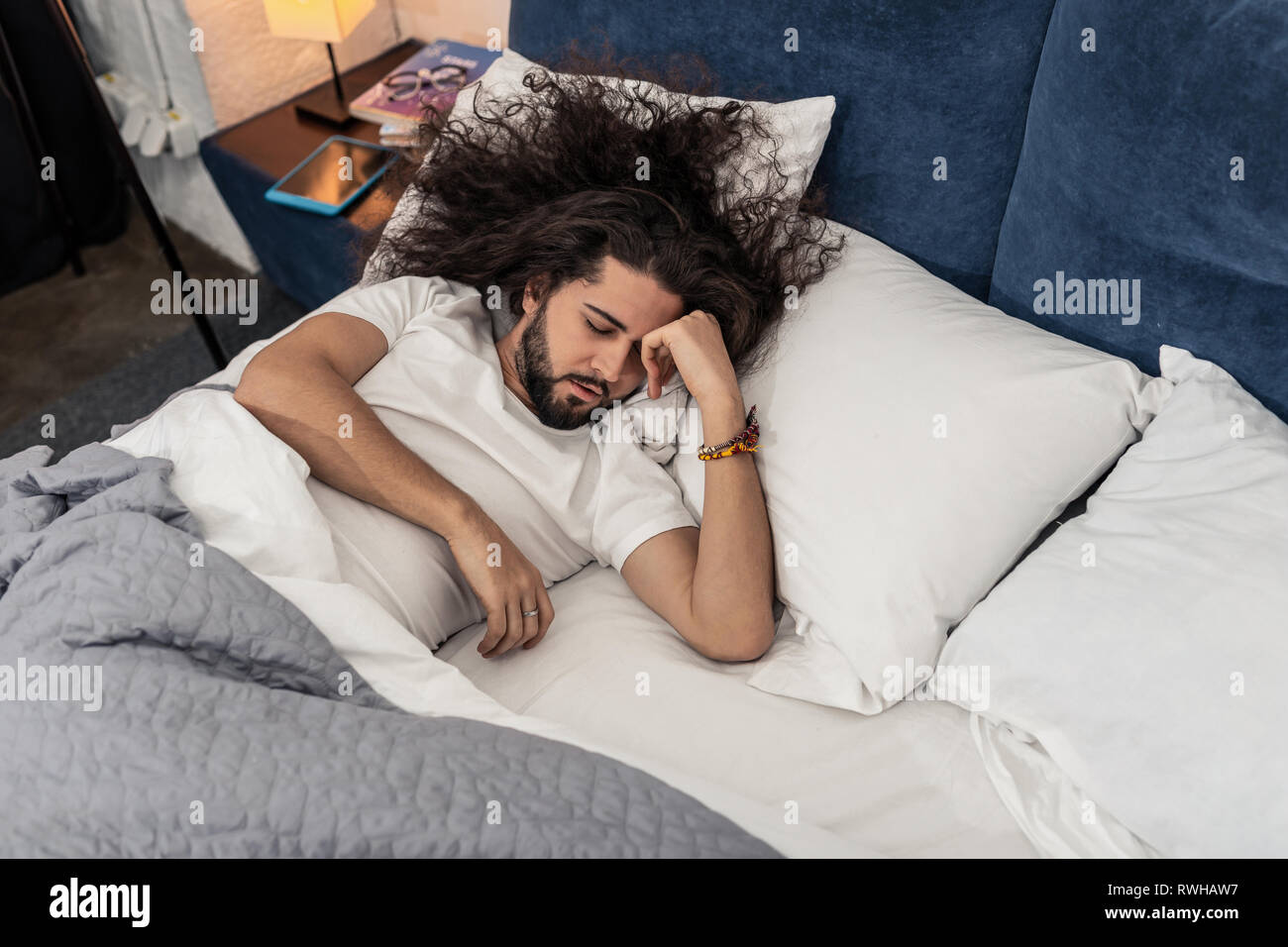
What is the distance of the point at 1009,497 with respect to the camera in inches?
42.8

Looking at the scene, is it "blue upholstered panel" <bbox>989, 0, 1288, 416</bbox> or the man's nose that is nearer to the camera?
"blue upholstered panel" <bbox>989, 0, 1288, 416</bbox>

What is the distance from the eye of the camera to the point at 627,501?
50.7 inches

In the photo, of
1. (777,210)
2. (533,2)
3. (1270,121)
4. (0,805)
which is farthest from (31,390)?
(1270,121)

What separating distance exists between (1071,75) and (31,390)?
231 centimetres

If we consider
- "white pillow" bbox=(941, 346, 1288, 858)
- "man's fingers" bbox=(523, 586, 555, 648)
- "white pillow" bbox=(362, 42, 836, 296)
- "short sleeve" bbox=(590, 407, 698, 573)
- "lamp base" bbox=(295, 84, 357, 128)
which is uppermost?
"white pillow" bbox=(362, 42, 836, 296)

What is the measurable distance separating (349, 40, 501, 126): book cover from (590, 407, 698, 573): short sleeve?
43.1 inches

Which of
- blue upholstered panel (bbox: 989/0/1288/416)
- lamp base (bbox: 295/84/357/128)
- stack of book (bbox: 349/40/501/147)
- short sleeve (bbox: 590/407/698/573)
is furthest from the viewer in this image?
lamp base (bbox: 295/84/357/128)

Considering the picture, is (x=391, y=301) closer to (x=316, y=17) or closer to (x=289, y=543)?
(x=289, y=543)

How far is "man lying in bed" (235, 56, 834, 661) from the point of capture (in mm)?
1201

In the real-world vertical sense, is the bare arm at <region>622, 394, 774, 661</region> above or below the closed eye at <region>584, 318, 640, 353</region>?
below

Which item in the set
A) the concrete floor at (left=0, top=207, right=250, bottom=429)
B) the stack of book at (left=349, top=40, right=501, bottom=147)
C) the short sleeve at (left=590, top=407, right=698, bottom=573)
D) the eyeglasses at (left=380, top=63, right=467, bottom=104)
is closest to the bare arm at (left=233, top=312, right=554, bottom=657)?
the short sleeve at (left=590, top=407, right=698, bottom=573)

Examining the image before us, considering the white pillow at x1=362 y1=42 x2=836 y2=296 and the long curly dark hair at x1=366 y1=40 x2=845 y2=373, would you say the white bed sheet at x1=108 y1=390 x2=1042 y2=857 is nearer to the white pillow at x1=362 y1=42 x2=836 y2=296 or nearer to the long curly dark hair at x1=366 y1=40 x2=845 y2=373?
the long curly dark hair at x1=366 y1=40 x2=845 y2=373

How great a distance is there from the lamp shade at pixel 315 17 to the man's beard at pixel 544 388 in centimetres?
110
